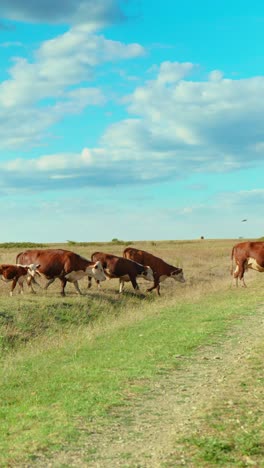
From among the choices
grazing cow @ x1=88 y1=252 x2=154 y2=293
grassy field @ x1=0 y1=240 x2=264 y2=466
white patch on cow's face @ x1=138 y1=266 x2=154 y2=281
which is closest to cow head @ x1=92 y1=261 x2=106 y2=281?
grassy field @ x1=0 y1=240 x2=264 y2=466

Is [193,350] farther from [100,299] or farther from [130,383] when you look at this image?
[100,299]

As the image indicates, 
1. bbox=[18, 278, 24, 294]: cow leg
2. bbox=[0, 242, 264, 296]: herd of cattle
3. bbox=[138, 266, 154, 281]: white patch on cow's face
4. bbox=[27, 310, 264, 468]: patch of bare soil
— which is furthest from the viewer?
bbox=[138, 266, 154, 281]: white patch on cow's face

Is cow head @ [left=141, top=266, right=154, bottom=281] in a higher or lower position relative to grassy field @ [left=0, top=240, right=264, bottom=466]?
higher

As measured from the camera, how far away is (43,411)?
8.17m

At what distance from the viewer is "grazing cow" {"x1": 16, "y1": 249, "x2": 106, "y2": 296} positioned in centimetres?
2292

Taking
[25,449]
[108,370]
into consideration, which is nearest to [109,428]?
[25,449]

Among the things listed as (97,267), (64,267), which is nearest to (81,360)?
(64,267)

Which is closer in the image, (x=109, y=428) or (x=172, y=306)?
(x=109, y=428)

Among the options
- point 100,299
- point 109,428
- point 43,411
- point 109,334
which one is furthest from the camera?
point 100,299

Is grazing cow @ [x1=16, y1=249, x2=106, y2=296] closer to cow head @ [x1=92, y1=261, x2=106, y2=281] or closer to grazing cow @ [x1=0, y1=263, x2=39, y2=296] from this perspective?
cow head @ [x1=92, y1=261, x2=106, y2=281]

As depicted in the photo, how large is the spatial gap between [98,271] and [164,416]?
15816 millimetres

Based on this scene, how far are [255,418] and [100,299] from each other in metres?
14.6

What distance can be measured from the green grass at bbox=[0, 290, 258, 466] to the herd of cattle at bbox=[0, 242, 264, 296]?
6.17 ft

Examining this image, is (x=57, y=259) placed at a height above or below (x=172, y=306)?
above
